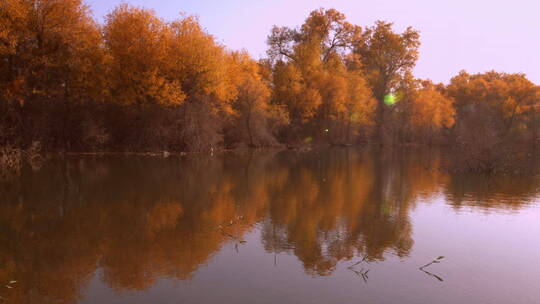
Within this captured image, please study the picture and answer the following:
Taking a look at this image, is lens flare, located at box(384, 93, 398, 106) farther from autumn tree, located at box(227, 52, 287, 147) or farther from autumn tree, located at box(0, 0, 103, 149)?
autumn tree, located at box(0, 0, 103, 149)

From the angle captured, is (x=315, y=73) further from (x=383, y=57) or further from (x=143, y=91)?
(x=143, y=91)

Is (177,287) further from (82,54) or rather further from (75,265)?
(82,54)

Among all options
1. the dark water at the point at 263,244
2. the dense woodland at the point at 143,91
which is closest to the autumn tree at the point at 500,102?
the dense woodland at the point at 143,91

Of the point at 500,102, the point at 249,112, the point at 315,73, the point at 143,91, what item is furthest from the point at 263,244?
the point at 500,102

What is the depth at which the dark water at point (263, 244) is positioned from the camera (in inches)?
211

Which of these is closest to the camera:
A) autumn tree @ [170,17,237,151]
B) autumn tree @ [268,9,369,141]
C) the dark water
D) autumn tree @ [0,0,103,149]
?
the dark water

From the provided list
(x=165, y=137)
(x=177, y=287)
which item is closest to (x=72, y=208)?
(x=177, y=287)

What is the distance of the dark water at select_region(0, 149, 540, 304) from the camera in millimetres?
5371

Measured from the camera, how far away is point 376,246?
741cm

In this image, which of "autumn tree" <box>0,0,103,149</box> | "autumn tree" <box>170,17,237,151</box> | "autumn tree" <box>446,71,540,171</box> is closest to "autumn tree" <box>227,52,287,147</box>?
"autumn tree" <box>170,17,237,151</box>

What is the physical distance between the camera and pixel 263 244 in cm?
745

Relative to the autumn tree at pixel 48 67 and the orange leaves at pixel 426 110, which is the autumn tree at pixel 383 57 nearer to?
the orange leaves at pixel 426 110

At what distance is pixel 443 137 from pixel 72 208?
187ft

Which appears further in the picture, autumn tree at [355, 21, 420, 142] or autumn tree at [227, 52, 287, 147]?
autumn tree at [355, 21, 420, 142]
